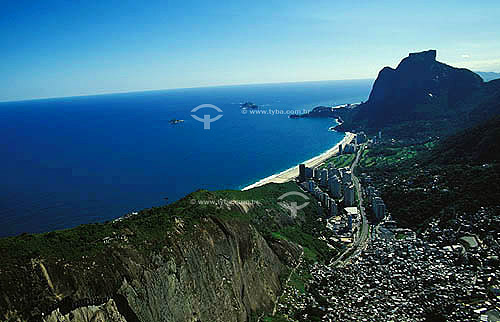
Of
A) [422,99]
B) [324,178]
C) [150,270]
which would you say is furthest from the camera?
[422,99]

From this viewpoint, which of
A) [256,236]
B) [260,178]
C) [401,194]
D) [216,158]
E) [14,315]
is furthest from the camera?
[216,158]

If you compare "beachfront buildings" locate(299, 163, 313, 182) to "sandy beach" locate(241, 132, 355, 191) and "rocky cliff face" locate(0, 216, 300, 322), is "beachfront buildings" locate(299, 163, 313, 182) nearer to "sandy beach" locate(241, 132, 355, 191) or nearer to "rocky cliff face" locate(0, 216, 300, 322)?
"sandy beach" locate(241, 132, 355, 191)

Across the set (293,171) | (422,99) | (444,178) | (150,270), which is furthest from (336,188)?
(422,99)

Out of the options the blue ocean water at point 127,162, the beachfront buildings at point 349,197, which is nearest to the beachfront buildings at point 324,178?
the beachfront buildings at point 349,197

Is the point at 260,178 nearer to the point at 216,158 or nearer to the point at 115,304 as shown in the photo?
the point at 216,158

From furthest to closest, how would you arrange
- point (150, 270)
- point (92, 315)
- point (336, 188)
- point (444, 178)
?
1. point (336, 188)
2. point (444, 178)
3. point (150, 270)
4. point (92, 315)

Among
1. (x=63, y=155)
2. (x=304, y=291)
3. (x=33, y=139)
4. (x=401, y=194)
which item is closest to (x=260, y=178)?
(x=401, y=194)

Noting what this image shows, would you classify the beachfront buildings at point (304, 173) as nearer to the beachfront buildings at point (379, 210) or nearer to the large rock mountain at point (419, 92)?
the beachfront buildings at point (379, 210)

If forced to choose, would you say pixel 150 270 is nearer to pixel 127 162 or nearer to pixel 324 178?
pixel 324 178
